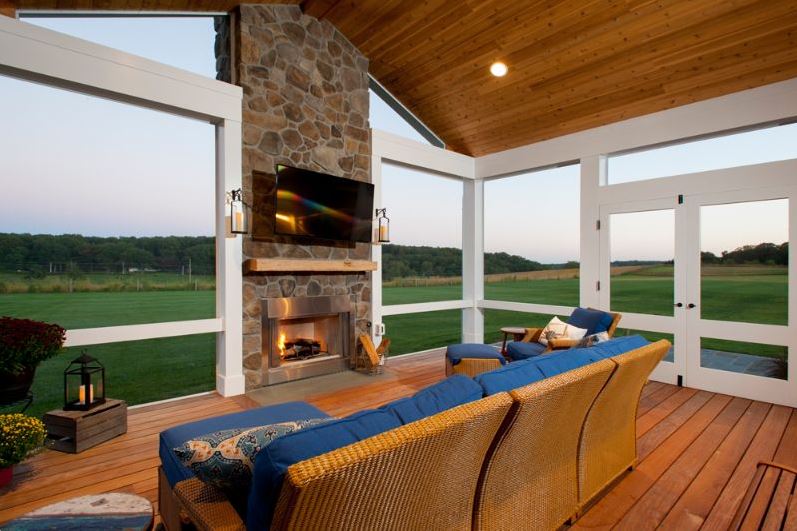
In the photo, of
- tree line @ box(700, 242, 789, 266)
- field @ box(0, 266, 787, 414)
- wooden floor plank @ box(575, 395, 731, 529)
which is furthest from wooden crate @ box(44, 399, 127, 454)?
tree line @ box(700, 242, 789, 266)

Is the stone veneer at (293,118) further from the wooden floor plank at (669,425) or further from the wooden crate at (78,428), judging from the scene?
the wooden floor plank at (669,425)

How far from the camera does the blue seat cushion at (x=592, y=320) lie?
14.8 ft

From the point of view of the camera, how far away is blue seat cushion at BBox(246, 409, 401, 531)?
1069 millimetres

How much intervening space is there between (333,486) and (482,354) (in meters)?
3.36

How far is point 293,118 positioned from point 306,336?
259 cm

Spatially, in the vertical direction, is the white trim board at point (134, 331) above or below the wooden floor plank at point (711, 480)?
above

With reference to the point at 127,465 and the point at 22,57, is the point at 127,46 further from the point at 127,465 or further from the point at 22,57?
the point at 127,465

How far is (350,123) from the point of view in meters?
5.41

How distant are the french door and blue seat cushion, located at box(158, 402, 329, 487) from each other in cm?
438

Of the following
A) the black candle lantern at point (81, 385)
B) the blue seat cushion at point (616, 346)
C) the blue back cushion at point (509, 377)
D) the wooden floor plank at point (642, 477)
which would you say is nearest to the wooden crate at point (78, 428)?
the black candle lantern at point (81, 385)

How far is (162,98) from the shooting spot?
389cm

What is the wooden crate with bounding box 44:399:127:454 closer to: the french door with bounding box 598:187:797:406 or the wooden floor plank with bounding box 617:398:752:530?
the wooden floor plank with bounding box 617:398:752:530

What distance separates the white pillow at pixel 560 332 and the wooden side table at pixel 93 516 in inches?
159

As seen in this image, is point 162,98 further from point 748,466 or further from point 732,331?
point 732,331
